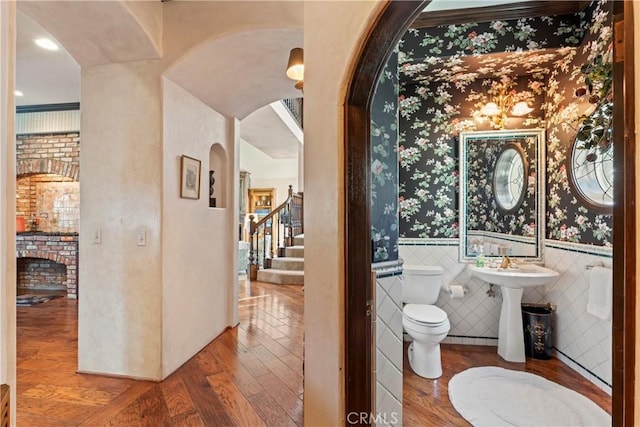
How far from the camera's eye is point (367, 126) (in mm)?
1319

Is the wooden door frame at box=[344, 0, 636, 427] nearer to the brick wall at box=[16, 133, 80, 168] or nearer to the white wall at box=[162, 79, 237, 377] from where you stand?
the white wall at box=[162, 79, 237, 377]

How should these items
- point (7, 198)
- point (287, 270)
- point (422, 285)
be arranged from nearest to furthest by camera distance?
point (7, 198)
point (422, 285)
point (287, 270)

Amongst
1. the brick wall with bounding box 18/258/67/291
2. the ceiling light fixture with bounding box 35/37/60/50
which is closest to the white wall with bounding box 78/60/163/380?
the ceiling light fixture with bounding box 35/37/60/50

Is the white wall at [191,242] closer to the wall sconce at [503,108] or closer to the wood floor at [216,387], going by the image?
the wood floor at [216,387]

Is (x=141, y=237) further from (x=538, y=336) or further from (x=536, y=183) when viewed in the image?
(x=536, y=183)

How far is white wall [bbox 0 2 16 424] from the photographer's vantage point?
0.46m

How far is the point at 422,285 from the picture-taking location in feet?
9.21

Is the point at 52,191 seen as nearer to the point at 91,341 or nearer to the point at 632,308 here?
the point at 91,341

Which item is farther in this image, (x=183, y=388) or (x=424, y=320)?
(x=424, y=320)

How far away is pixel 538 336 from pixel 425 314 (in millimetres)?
1157

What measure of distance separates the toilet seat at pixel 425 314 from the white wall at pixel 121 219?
6.40 ft

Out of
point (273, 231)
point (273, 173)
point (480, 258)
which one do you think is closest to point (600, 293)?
point (480, 258)

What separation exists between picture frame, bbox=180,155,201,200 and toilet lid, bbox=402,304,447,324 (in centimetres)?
207

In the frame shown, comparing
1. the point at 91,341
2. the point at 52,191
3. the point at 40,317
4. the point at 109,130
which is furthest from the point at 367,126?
the point at 52,191
